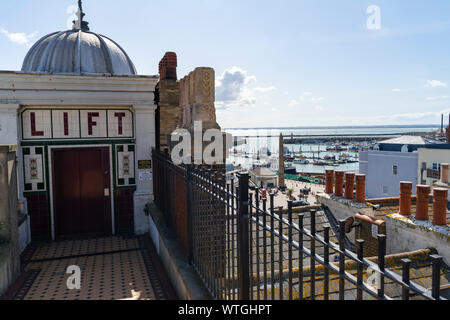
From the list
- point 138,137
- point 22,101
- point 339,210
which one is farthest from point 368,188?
point 22,101

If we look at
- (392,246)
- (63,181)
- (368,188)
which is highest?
(63,181)

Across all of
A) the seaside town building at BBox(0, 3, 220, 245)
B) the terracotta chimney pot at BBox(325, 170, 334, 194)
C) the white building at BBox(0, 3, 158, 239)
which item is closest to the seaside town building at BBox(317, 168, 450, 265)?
the terracotta chimney pot at BBox(325, 170, 334, 194)

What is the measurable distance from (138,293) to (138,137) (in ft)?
14.0

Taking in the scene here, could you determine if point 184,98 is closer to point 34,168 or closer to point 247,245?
point 34,168

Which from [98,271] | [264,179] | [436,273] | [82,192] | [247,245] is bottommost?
[264,179]

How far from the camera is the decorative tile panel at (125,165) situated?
898 cm

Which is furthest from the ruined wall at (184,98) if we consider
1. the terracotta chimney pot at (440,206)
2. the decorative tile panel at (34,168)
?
the terracotta chimney pot at (440,206)

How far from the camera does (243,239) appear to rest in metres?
3.30

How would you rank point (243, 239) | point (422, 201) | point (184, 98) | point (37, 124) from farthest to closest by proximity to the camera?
point (422, 201) < point (37, 124) < point (184, 98) < point (243, 239)

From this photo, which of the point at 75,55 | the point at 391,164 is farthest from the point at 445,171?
the point at 391,164

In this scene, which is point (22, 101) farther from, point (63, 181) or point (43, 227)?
point (43, 227)

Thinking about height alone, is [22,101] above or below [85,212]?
above

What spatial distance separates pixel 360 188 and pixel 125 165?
6911 mm

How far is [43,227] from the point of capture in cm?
856
